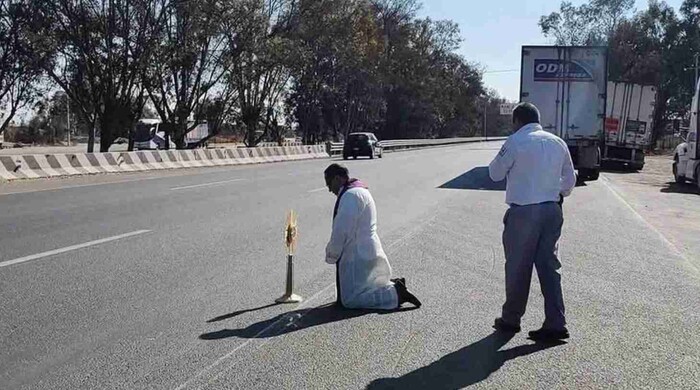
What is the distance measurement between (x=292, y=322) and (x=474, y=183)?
1792cm

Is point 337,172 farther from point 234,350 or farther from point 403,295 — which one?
point 234,350

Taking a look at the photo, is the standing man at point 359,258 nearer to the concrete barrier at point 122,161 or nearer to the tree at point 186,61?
the concrete barrier at point 122,161

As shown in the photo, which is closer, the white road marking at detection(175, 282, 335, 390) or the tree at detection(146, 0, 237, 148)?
the white road marking at detection(175, 282, 335, 390)

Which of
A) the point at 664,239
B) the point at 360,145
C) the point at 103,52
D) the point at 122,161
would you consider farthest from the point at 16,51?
the point at 664,239

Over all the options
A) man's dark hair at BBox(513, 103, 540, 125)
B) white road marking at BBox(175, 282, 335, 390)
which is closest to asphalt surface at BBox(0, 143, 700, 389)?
white road marking at BBox(175, 282, 335, 390)

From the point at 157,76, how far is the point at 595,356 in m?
38.3

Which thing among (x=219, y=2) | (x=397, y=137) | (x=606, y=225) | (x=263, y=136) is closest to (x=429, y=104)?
(x=397, y=137)

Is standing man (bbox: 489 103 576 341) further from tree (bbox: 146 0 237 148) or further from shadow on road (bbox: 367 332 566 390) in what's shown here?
tree (bbox: 146 0 237 148)

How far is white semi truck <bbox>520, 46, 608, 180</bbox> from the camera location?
24.6 metres

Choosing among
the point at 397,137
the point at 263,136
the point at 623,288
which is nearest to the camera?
the point at 623,288

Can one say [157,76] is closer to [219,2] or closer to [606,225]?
[219,2]

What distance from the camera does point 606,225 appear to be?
14125 mm

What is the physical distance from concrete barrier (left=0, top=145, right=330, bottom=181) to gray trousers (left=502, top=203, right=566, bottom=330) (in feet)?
61.8

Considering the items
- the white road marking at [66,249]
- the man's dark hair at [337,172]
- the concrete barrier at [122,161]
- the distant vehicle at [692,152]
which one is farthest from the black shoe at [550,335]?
the distant vehicle at [692,152]
